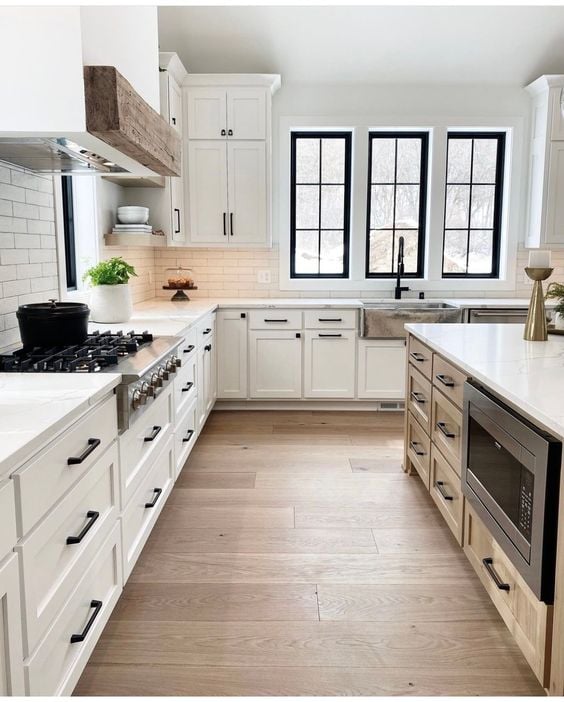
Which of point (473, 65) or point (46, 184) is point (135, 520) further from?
point (473, 65)

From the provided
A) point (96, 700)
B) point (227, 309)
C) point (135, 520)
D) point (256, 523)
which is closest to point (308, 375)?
point (227, 309)

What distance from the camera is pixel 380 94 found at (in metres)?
5.16

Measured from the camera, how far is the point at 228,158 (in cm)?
489

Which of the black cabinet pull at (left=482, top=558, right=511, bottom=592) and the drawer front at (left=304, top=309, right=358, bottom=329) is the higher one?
the drawer front at (left=304, top=309, right=358, bottom=329)

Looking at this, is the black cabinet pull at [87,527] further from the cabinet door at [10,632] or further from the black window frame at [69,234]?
the black window frame at [69,234]

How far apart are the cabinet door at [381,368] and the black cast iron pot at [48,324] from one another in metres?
2.79

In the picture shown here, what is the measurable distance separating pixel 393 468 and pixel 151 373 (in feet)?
6.30

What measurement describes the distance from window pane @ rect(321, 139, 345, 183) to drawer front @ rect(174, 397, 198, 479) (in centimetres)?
262

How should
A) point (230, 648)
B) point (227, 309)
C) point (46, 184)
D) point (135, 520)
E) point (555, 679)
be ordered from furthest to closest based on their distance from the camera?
point (227, 309), point (46, 184), point (135, 520), point (230, 648), point (555, 679)

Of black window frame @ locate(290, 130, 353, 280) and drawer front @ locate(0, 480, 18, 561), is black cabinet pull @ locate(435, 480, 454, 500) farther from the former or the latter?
black window frame @ locate(290, 130, 353, 280)

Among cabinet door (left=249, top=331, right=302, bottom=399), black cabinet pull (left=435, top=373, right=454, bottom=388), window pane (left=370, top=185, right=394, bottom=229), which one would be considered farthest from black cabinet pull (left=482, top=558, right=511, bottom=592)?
window pane (left=370, top=185, right=394, bottom=229)

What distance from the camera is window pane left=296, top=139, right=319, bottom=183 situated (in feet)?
17.5

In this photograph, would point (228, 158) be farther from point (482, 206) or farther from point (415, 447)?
point (415, 447)

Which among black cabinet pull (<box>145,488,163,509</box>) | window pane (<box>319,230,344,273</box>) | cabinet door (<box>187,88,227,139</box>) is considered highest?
cabinet door (<box>187,88,227,139</box>)
